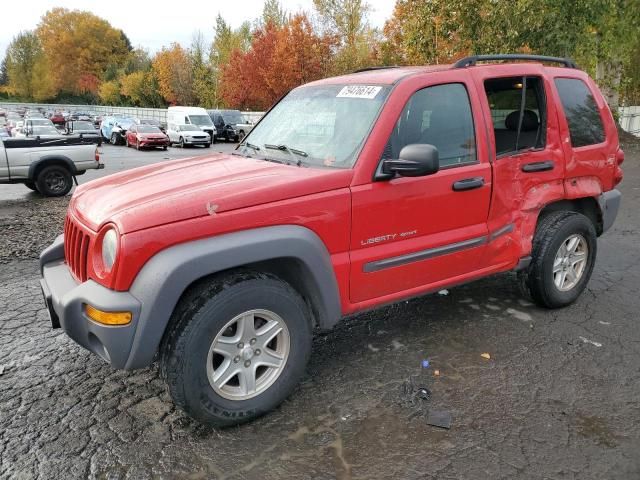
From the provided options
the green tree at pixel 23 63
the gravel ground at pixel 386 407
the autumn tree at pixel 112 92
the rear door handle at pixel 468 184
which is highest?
the green tree at pixel 23 63

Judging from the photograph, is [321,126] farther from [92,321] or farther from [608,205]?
[608,205]

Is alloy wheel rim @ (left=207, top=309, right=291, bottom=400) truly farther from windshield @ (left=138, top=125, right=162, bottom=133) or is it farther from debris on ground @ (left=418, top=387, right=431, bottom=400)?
windshield @ (left=138, top=125, right=162, bottom=133)

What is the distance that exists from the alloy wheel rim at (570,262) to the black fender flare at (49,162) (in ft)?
33.4

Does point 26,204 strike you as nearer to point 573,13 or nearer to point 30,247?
point 30,247

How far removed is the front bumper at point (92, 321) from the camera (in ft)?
8.46

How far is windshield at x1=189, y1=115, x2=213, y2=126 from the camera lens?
93.8 ft

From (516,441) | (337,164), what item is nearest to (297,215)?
(337,164)

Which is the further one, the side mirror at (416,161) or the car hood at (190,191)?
the side mirror at (416,161)

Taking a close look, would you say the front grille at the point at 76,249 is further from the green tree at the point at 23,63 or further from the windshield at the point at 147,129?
the green tree at the point at 23,63

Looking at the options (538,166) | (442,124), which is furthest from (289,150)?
(538,166)

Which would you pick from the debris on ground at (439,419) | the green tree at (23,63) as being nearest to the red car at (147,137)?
the debris on ground at (439,419)

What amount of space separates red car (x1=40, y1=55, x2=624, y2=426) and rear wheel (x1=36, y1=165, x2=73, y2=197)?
27.9ft

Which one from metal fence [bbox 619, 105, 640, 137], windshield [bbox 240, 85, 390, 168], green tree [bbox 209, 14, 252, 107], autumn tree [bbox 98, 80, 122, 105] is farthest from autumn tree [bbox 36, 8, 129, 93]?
windshield [bbox 240, 85, 390, 168]

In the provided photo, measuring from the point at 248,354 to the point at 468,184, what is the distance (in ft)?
6.03
